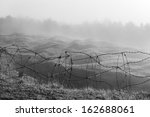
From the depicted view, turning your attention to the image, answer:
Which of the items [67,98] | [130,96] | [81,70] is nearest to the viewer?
[67,98]

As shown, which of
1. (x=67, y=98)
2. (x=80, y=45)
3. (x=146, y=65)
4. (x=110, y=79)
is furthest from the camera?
(x=80, y=45)

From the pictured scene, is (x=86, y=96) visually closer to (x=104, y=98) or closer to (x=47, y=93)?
(x=104, y=98)

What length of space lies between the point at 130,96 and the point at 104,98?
73 cm

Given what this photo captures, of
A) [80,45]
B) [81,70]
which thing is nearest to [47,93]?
[81,70]

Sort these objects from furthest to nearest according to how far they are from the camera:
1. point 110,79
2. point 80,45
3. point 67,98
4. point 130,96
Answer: point 80,45, point 110,79, point 130,96, point 67,98

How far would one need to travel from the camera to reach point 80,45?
49.4m

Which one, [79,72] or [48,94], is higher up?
[48,94]

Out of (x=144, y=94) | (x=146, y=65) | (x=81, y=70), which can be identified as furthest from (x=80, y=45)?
(x=144, y=94)

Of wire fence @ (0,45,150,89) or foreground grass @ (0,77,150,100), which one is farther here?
wire fence @ (0,45,150,89)

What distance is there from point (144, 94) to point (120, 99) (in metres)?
1.17

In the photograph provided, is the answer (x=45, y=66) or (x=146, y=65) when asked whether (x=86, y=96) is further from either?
(x=146, y=65)

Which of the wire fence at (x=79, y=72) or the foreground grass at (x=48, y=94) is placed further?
the wire fence at (x=79, y=72)

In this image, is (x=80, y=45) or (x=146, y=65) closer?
(x=146, y=65)

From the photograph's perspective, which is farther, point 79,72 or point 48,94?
point 79,72
